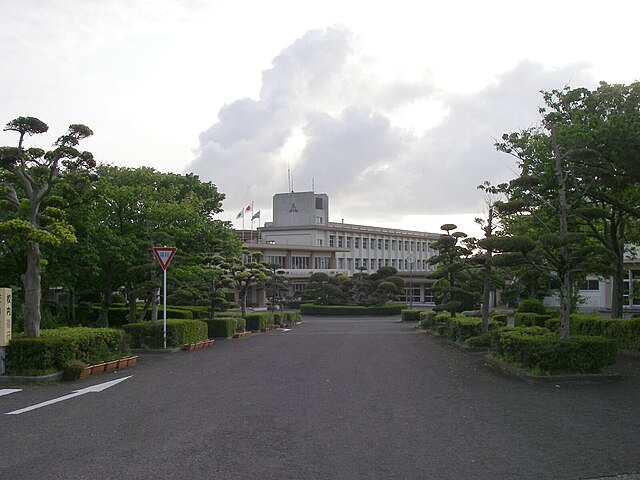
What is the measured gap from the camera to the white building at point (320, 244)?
77375 millimetres

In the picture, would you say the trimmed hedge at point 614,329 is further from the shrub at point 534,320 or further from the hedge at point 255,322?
the hedge at point 255,322

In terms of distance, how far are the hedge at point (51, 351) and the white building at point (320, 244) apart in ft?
190

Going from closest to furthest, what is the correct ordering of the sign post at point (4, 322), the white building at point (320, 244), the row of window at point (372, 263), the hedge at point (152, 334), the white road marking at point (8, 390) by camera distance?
the white road marking at point (8, 390) → the sign post at point (4, 322) → the hedge at point (152, 334) → the white building at point (320, 244) → the row of window at point (372, 263)

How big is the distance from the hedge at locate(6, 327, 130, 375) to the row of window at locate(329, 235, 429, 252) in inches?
2890

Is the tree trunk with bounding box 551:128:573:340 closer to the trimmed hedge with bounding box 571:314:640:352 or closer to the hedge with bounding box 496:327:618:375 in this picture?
the hedge with bounding box 496:327:618:375

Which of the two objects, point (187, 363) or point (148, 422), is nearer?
point (148, 422)

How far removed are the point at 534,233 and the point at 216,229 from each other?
15425 millimetres

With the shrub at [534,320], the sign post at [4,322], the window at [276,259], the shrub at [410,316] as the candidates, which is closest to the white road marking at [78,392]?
the sign post at [4,322]

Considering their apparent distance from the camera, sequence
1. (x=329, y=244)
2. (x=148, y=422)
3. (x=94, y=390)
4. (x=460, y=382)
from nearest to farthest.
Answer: (x=148, y=422), (x=94, y=390), (x=460, y=382), (x=329, y=244)

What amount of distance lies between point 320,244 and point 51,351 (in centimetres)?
7340

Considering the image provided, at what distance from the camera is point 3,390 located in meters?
11.0

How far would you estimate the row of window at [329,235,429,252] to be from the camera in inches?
3487

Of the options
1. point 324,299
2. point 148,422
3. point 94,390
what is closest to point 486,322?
point 94,390

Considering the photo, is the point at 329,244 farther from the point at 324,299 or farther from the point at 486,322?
the point at 486,322
